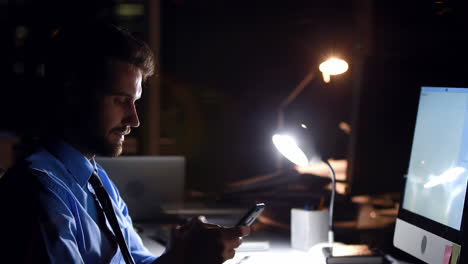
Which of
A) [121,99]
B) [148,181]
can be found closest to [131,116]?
[121,99]

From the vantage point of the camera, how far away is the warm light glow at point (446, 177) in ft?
3.77

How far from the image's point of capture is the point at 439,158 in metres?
1.24

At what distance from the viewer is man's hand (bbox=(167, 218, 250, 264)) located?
1.17 m

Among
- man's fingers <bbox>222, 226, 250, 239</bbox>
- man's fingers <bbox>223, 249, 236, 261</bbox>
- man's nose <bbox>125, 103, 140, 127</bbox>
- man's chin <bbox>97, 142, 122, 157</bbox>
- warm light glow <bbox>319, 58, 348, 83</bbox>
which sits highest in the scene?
warm light glow <bbox>319, 58, 348, 83</bbox>

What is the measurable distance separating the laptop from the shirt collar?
650 millimetres

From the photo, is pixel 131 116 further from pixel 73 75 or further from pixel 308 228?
pixel 308 228

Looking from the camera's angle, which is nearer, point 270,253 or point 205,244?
point 205,244

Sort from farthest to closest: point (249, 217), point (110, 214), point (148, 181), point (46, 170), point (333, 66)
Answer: point (148, 181), point (333, 66), point (249, 217), point (110, 214), point (46, 170)

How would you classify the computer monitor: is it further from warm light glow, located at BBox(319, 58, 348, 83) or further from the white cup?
warm light glow, located at BBox(319, 58, 348, 83)

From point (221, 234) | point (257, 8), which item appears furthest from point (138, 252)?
point (257, 8)

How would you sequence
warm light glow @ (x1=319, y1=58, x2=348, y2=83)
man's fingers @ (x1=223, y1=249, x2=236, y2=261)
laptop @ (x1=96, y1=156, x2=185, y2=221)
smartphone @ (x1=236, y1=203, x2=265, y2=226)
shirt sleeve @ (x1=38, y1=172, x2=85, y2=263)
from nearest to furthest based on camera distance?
shirt sleeve @ (x1=38, y1=172, x2=85, y2=263) < man's fingers @ (x1=223, y1=249, x2=236, y2=261) < smartphone @ (x1=236, y1=203, x2=265, y2=226) < warm light glow @ (x1=319, y1=58, x2=348, y2=83) < laptop @ (x1=96, y1=156, x2=185, y2=221)

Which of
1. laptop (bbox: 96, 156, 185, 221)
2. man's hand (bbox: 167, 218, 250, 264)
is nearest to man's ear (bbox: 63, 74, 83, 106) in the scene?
man's hand (bbox: 167, 218, 250, 264)

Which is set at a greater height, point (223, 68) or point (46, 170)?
point (223, 68)

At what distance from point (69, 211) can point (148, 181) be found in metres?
0.86
